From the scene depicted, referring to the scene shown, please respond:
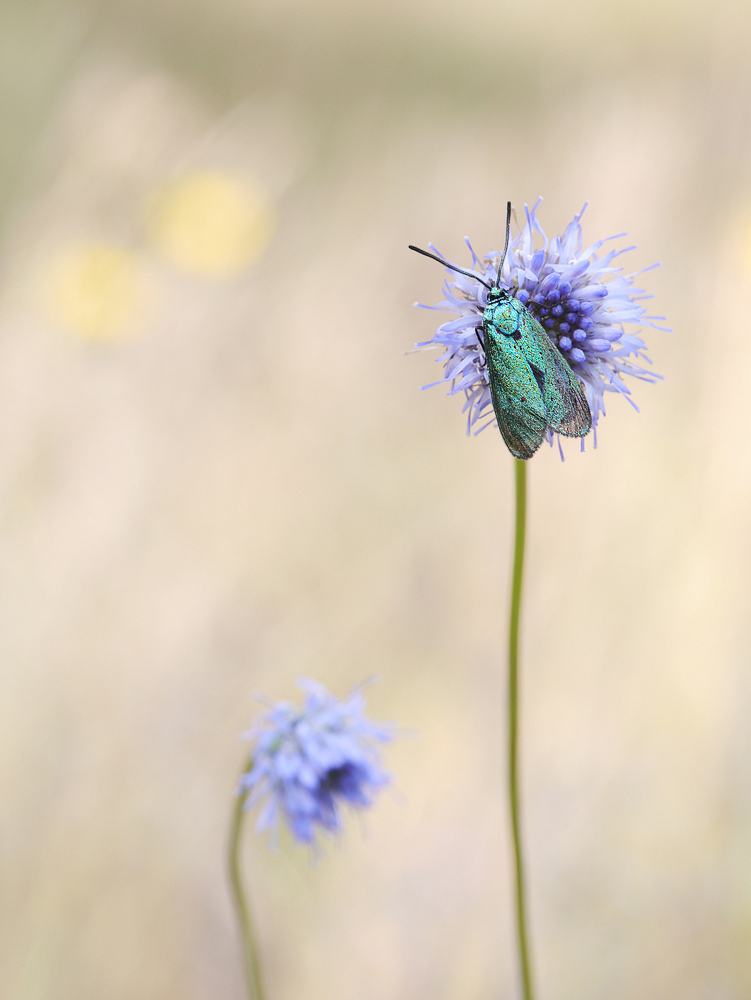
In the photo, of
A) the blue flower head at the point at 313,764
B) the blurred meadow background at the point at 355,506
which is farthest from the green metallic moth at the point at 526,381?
the blurred meadow background at the point at 355,506

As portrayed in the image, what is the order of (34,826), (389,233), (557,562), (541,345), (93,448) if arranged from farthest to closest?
(389,233) < (93,448) < (557,562) < (34,826) < (541,345)

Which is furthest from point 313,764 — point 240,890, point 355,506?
point 355,506

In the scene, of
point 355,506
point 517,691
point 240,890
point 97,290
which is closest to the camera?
point 517,691

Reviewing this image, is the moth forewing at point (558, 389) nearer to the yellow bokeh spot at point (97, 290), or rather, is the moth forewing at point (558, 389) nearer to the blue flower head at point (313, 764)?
the blue flower head at point (313, 764)

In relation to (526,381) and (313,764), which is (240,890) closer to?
(313,764)

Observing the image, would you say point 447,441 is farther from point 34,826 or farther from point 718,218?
point 34,826

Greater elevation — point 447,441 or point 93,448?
point 447,441

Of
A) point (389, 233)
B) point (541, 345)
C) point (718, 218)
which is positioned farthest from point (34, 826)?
point (718, 218)
